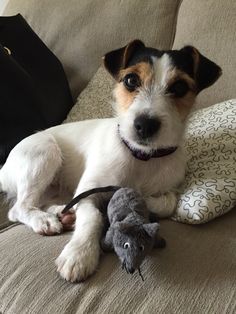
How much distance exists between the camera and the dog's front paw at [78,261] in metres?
1.04

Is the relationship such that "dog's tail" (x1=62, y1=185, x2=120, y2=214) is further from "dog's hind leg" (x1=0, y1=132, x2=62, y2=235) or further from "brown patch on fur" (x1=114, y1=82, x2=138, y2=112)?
"brown patch on fur" (x1=114, y1=82, x2=138, y2=112)

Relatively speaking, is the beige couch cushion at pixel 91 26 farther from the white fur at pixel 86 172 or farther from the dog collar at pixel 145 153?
the dog collar at pixel 145 153

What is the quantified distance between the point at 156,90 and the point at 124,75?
159mm

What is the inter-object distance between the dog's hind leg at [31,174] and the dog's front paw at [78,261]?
300mm

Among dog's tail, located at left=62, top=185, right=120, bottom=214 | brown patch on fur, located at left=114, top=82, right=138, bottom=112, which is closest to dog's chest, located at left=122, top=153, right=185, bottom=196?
dog's tail, located at left=62, top=185, right=120, bottom=214

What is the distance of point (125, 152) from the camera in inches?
59.1

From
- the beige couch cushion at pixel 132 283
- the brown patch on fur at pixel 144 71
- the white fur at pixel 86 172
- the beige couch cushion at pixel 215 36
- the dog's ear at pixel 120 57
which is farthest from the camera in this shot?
the beige couch cushion at pixel 215 36

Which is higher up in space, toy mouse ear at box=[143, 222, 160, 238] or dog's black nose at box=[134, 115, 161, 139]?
dog's black nose at box=[134, 115, 161, 139]

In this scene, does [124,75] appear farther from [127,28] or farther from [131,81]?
[127,28]

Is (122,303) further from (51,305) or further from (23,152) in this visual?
(23,152)

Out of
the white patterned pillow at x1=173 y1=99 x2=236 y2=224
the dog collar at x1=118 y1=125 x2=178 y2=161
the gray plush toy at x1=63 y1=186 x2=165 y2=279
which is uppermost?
the gray plush toy at x1=63 y1=186 x2=165 y2=279

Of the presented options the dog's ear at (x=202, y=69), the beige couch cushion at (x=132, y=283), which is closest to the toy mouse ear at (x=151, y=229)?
the beige couch cushion at (x=132, y=283)

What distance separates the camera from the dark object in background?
79.3 inches

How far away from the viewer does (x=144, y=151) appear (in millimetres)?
1465
